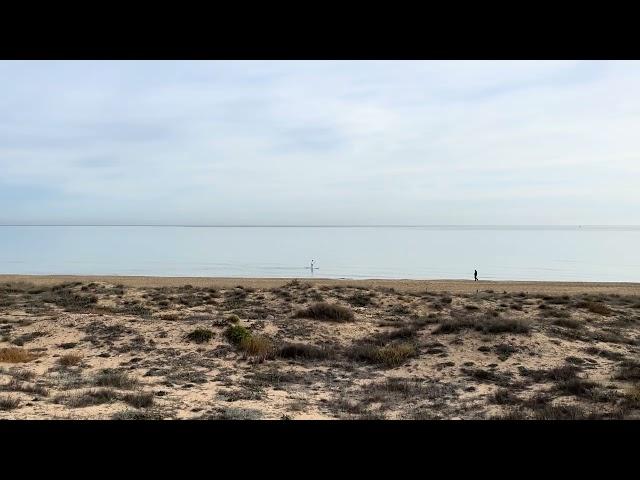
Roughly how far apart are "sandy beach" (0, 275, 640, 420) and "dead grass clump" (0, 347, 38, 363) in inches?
1.4

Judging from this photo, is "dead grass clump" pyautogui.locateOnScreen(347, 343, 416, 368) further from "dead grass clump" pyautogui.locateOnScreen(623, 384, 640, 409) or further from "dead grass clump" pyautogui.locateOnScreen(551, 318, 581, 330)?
"dead grass clump" pyautogui.locateOnScreen(551, 318, 581, 330)

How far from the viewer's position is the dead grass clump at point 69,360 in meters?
9.54

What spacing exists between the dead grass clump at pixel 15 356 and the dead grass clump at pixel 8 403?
132 inches

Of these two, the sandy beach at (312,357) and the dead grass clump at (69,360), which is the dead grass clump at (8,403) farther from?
the dead grass clump at (69,360)

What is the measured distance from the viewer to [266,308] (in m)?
14.8

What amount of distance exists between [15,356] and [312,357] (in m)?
5.90

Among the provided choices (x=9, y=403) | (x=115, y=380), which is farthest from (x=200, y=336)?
(x=9, y=403)

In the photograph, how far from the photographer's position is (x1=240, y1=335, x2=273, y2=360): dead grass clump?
10.3m

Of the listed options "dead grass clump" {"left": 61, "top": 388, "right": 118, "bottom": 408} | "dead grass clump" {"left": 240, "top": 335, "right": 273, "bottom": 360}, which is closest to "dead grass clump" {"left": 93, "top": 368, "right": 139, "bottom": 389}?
"dead grass clump" {"left": 61, "top": 388, "right": 118, "bottom": 408}

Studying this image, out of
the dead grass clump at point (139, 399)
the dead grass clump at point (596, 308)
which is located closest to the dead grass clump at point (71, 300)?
the dead grass clump at point (139, 399)

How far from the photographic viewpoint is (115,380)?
26.7 ft
